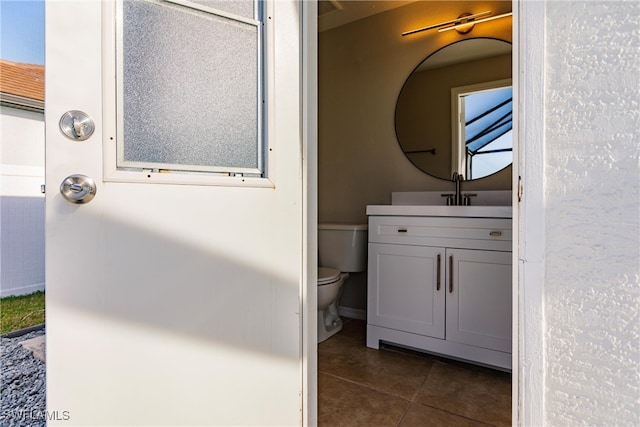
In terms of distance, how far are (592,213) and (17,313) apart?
1638 mm

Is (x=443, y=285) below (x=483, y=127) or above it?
below

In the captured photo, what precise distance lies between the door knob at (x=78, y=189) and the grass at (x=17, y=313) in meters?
0.49

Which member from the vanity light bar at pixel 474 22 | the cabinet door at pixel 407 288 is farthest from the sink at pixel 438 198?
the vanity light bar at pixel 474 22

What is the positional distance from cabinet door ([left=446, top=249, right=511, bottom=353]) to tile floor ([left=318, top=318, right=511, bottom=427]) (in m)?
0.19

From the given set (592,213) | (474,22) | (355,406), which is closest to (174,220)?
(592,213)

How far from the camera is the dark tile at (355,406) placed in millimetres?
1382


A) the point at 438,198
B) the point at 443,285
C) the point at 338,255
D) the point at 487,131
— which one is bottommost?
the point at 443,285

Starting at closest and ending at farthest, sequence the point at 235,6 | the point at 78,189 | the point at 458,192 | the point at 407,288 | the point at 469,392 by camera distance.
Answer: the point at 78,189 < the point at 235,6 < the point at 469,392 < the point at 407,288 < the point at 458,192

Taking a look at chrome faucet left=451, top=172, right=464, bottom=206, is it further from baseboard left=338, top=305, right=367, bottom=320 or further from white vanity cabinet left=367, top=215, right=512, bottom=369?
baseboard left=338, top=305, right=367, bottom=320

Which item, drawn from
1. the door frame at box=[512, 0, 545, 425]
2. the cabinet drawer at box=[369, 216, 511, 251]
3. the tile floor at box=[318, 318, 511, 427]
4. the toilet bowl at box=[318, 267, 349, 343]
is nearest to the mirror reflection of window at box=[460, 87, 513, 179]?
the cabinet drawer at box=[369, 216, 511, 251]

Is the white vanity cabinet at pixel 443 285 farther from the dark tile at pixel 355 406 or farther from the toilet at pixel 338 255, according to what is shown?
the dark tile at pixel 355 406

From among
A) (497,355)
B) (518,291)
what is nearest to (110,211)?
(518,291)

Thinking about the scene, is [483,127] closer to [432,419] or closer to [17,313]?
[432,419]

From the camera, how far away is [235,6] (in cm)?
96
